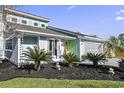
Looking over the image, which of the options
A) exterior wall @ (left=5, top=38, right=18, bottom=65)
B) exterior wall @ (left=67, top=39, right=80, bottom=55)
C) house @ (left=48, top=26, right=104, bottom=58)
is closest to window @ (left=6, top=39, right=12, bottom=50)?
exterior wall @ (left=5, top=38, right=18, bottom=65)

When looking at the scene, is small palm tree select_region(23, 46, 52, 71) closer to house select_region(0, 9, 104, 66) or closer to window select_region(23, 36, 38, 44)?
house select_region(0, 9, 104, 66)

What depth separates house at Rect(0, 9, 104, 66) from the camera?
63.1 feet

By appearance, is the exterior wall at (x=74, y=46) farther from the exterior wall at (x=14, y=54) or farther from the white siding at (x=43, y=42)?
the exterior wall at (x=14, y=54)

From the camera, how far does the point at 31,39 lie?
22.5m

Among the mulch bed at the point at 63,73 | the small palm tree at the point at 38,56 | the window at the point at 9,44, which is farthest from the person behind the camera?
the window at the point at 9,44

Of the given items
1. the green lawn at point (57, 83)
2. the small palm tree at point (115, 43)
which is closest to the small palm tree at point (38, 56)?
the green lawn at point (57, 83)

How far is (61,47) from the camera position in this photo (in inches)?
1083

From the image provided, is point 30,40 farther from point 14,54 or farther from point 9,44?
point 14,54

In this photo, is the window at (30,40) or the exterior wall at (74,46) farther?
the exterior wall at (74,46)

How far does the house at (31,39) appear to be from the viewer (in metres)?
19.2

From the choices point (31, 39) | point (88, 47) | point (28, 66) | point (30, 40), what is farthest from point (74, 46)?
point (28, 66)

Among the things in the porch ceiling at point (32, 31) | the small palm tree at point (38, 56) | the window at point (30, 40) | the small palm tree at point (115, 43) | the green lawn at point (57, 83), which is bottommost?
the green lawn at point (57, 83)
